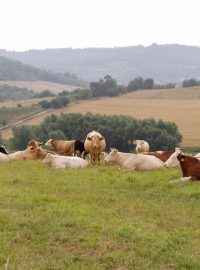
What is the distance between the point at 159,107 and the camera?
92.7 meters

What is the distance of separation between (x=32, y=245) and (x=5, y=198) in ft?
11.8

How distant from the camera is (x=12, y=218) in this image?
9336 mm

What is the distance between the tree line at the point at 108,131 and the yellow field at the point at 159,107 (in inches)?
124

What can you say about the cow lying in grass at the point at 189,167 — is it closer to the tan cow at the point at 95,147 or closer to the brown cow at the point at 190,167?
the brown cow at the point at 190,167

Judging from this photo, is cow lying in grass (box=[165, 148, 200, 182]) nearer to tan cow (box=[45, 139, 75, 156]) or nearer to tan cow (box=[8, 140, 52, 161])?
tan cow (box=[8, 140, 52, 161])

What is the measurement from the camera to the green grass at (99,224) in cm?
759

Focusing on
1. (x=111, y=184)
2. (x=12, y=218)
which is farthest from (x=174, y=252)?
(x=111, y=184)

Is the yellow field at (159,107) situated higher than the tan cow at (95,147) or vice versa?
the tan cow at (95,147)

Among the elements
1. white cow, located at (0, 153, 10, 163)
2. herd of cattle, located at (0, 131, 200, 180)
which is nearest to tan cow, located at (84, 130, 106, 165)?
herd of cattle, located at (0, 131, 200, 180)

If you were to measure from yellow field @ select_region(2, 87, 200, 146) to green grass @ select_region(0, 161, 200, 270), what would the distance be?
50.9m

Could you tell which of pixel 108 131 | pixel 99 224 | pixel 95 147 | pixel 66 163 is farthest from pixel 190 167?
pixel 108 131

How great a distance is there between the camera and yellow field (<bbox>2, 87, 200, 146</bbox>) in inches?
3009

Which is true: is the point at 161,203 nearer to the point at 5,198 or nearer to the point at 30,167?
the point at 5,198

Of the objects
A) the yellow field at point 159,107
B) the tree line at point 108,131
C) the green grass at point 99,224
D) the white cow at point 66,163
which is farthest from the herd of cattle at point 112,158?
the yellow field at point 159,107
